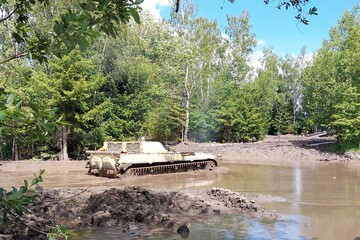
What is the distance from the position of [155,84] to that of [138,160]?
45.3 ft

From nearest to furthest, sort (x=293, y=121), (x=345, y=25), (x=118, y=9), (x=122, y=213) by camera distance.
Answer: (x=118, y=9)
(x=122, y=213)
(x=345, y=25)
(x=293, y=121)

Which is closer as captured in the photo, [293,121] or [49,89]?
[49,89]

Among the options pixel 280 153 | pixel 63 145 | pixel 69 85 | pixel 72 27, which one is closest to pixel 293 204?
pixel 72 27

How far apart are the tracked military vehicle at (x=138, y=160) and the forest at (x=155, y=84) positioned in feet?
11.1

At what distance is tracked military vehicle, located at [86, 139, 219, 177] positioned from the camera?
16.1 meters

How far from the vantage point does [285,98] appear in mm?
56594

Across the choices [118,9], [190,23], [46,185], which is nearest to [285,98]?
[190,23]

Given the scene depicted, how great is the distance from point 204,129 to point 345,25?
15043 millimetres

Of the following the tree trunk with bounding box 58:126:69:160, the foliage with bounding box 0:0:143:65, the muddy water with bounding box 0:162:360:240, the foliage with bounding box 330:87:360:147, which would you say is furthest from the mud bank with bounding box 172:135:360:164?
the foliage with bounding box 0:0:143:65

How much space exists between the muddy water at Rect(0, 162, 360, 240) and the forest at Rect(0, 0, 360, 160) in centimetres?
366

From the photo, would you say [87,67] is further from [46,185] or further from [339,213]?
[339,213]

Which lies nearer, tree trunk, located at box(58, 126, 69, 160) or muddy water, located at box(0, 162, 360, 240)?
muddy water, located at box(0, 162, 360, 240)

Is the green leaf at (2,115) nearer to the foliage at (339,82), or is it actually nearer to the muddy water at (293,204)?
the muddy water at (293,204)

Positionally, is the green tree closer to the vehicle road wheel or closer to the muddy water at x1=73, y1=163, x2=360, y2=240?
the vehicle road wheel
